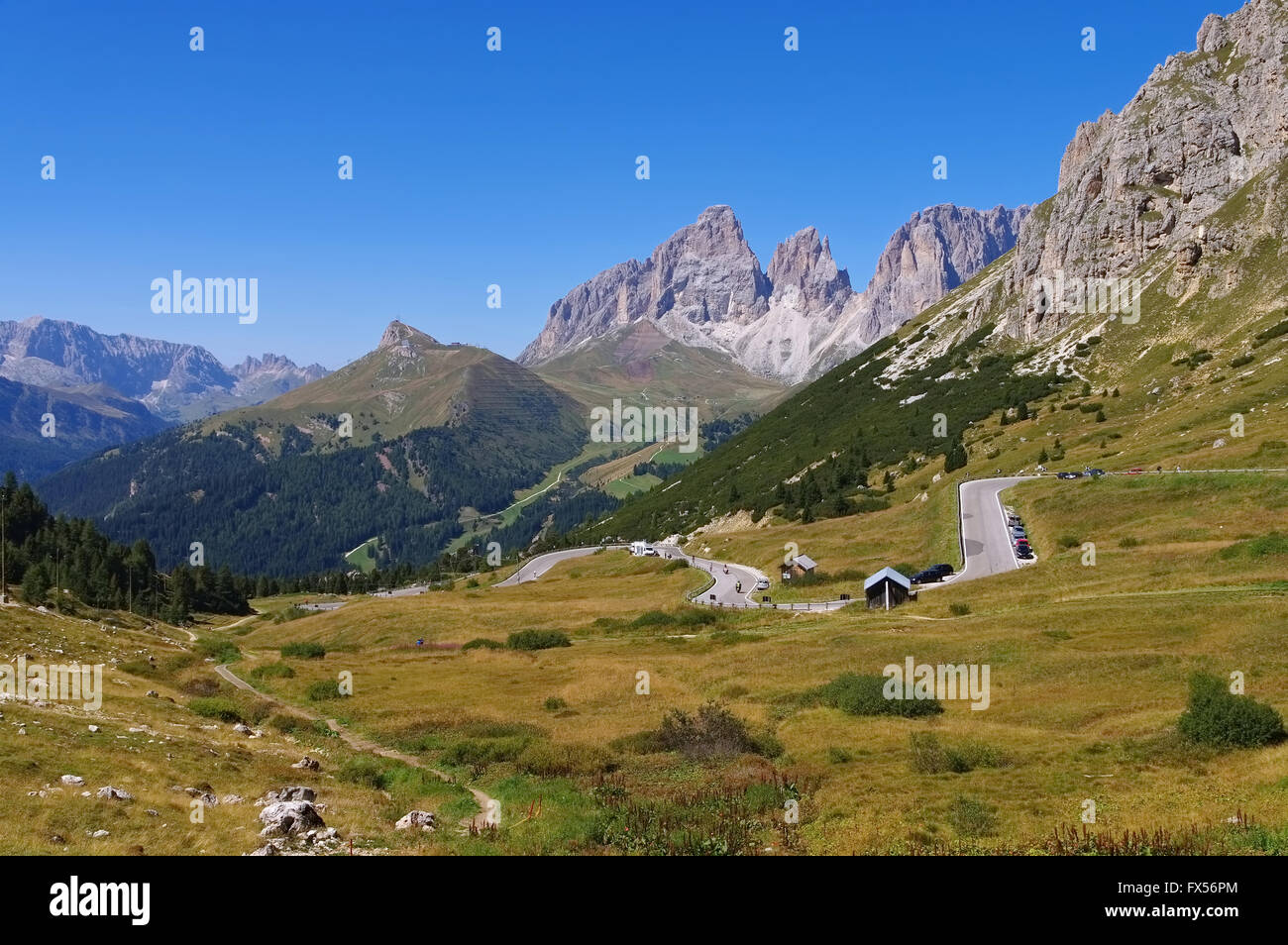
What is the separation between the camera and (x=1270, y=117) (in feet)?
508

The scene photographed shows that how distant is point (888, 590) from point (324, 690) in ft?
153

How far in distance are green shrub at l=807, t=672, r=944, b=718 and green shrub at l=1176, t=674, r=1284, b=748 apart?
1169cm

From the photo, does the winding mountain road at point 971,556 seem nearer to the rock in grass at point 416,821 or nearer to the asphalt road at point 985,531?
the asphalt road at point 985,531

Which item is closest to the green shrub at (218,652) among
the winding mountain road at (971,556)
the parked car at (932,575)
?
the winding mountain road at (971,556)

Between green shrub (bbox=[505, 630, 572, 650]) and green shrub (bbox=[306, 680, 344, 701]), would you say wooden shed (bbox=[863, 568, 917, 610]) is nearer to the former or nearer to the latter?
green shrub (bbox=[505, 630, 572, 650])

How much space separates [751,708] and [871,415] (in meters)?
165

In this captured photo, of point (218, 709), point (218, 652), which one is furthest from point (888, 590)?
point (218, 652)

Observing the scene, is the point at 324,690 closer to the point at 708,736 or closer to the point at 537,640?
the point at 537,640

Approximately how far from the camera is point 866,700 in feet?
131

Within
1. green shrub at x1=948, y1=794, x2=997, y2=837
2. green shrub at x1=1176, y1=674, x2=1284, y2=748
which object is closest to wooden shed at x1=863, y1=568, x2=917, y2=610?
green shrub at x1=1176, y1=674, x2=1284, y2=748

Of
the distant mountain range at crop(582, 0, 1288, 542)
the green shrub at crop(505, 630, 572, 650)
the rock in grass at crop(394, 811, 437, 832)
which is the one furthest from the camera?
the distant mountain range at crop(582, 0, 1288, 542)

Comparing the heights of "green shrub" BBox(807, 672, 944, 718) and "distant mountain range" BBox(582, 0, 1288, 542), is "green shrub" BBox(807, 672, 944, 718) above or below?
below

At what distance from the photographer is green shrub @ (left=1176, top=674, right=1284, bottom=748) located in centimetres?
2762

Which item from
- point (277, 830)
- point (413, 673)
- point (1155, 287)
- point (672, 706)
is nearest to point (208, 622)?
point (413, 673)
